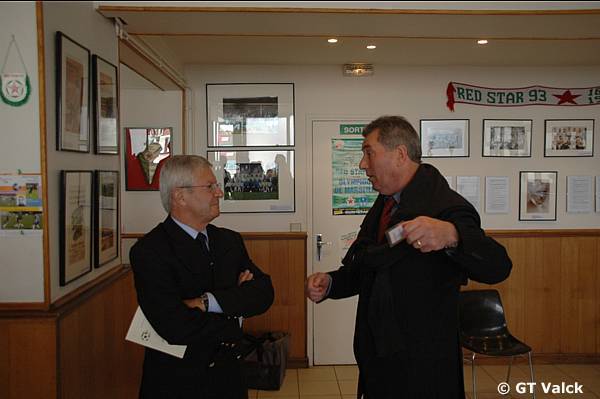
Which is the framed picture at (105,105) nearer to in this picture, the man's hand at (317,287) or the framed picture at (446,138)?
the man's hand at (317,287)

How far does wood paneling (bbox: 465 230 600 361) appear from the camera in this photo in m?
4.94

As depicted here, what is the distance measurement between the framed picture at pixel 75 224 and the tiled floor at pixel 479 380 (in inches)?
87.2

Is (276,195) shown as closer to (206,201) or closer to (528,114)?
(528,114)

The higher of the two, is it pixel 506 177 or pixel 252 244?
pixel 506 177

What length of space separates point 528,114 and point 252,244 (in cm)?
280

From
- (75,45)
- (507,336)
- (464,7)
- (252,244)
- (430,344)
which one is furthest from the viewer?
(252,244)

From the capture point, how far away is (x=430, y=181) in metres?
1.98

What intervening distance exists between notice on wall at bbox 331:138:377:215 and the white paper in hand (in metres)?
3.09

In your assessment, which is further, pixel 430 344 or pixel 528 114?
pixel 528 114

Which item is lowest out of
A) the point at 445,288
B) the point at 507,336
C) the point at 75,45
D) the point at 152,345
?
the point at 507,336

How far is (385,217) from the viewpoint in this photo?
2141mm

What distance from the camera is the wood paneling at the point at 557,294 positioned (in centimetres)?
494

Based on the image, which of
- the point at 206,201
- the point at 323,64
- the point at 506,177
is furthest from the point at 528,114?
the point at 206,201

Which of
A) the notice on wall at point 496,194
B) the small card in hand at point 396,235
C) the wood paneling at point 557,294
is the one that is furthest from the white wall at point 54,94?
the wood paneling at point 557,294
